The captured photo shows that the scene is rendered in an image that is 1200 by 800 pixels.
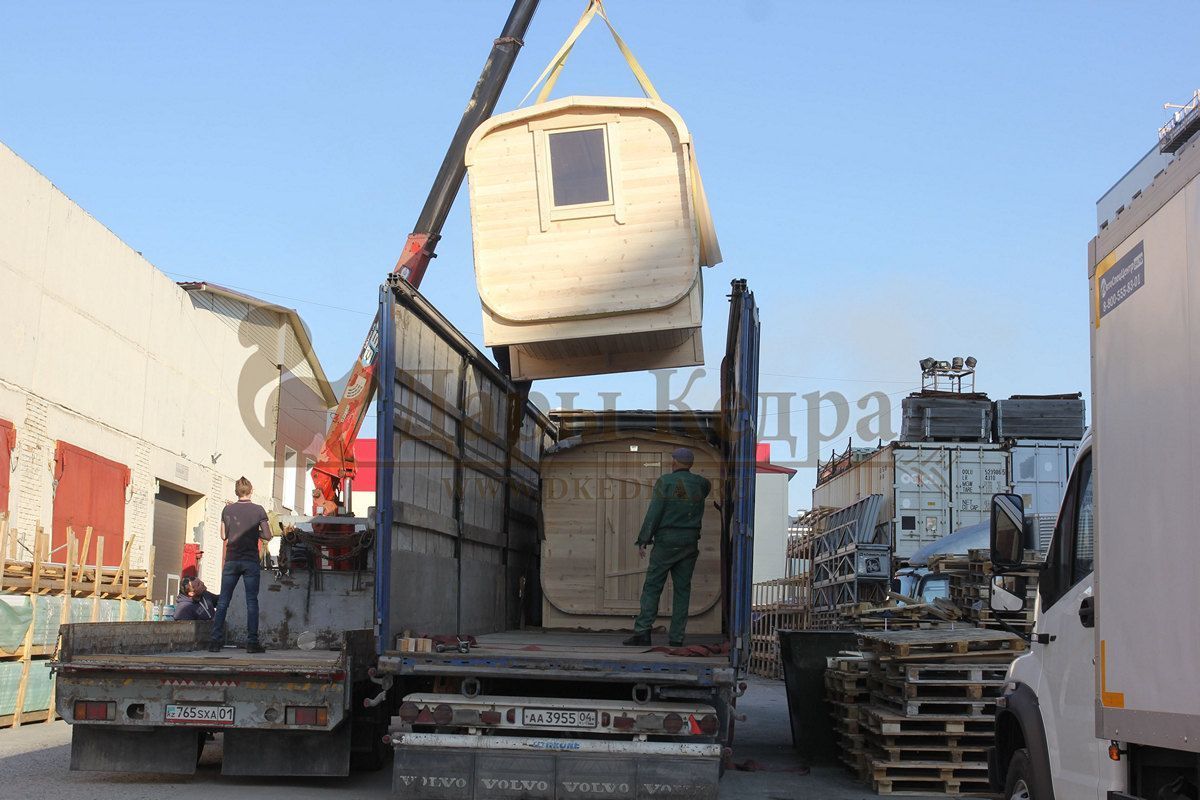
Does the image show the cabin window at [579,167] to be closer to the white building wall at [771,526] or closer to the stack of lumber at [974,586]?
the stack of lumber at [974,586]

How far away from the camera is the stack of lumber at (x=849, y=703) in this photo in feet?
34.0

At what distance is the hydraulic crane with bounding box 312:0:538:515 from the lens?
12977 mm

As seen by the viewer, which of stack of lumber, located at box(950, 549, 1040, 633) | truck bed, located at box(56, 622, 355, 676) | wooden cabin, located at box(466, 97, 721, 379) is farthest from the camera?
stack of lumber, located at box(950, 549, 1040, 633)

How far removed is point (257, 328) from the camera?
93.1 ft

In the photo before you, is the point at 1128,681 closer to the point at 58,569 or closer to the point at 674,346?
the point at 674,346

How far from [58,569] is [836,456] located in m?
18.1

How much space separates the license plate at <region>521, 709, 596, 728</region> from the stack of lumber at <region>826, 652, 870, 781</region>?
3732 millimetres

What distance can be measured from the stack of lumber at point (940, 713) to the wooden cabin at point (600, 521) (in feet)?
7.45

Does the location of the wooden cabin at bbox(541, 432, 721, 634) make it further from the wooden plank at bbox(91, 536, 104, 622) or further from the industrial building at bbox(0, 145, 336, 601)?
the industrial building at bbox(0, 145, 336, 601)

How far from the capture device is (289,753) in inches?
335

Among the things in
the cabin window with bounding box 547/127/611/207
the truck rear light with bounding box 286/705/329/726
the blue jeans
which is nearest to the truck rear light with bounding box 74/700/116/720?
the truck rear light with bounding box 286/705/329/726

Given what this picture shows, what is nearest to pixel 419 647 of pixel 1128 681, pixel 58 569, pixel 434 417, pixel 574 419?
pixel 434 417

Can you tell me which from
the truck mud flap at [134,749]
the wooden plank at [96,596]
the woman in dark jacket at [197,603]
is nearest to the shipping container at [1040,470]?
the woman in dark jacket at [197,603]

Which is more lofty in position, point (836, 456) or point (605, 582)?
point (836, 456)
